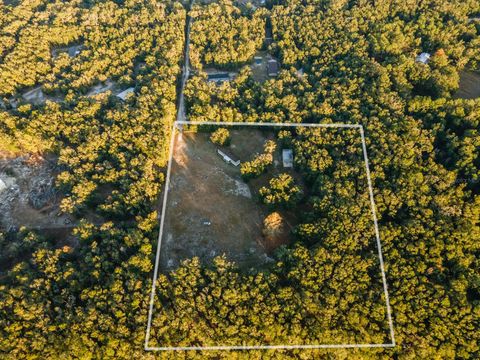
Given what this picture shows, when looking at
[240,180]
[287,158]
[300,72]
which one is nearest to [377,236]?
[287,158]

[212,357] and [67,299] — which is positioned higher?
[67,299]

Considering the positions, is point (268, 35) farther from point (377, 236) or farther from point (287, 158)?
point (377, 236)

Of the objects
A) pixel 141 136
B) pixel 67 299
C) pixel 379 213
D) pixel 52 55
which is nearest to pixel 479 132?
pixel 379 213

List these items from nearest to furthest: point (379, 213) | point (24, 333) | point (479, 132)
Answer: point (24, 333)
point (379, 213)
point (479, 132)

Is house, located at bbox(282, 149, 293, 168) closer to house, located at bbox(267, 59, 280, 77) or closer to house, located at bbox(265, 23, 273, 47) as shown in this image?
house, located at bbox(267, 59, 280, 77)

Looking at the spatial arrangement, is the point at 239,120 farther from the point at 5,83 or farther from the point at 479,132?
the point at 5,83

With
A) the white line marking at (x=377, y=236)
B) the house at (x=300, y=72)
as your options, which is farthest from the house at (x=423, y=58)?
the white line marking at (x=377, y=236)

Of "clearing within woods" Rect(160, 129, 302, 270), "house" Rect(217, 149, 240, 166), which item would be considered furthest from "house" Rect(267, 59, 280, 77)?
"house" Rect(217, 149, 240, 166)
